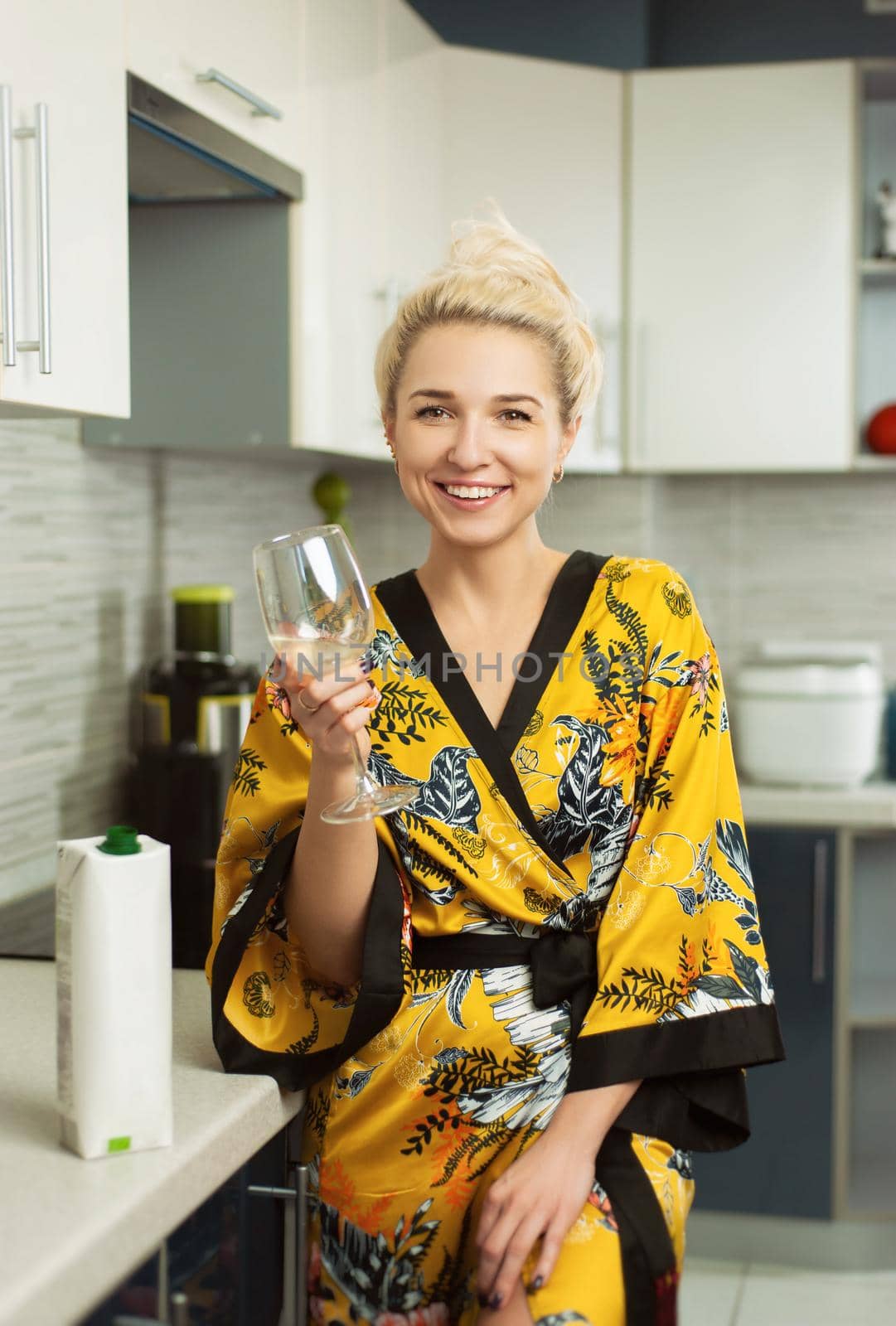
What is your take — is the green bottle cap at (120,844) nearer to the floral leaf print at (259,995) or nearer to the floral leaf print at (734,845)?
the floral leaf print at (259,995)

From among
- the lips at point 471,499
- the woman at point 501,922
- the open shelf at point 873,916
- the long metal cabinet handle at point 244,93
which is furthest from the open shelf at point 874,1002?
the long metal cabinet handle at point 244,93

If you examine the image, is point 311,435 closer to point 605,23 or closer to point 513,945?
point 513,945

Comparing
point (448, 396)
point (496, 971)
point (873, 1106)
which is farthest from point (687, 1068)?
point (873, 1106)

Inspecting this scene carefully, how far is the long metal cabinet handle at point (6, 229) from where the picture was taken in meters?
1.22

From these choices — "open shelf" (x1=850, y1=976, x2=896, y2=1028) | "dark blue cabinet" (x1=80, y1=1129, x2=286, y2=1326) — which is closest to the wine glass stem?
"dark blue cabinet" (x1=80, y1=1129, x2=286, y2=1326)

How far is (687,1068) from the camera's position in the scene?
4.09ft

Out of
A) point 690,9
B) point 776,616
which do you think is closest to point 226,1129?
point 776,616

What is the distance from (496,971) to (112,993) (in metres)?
0.42

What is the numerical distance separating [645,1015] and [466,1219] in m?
0.24

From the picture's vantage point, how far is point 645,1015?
1.25 metres

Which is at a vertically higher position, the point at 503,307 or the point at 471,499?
the point at 503,307

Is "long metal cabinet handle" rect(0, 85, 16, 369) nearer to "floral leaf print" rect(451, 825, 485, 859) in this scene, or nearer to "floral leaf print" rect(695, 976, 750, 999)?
"floral leaf print" rect(451, 825, 485, 859)

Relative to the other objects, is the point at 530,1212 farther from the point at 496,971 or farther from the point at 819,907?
the point at 819,907

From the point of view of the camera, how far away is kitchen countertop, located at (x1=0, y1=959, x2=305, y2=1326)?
0.83m
